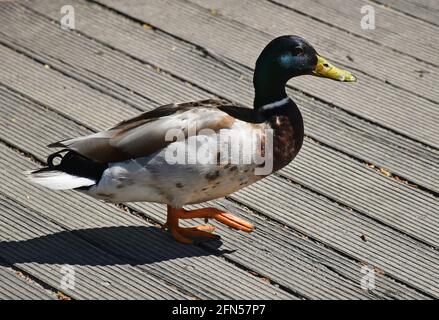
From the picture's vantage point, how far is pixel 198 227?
3.74m

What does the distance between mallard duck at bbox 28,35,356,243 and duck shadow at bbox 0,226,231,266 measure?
81mm

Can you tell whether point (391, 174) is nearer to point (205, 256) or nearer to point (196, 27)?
point (205, 256)

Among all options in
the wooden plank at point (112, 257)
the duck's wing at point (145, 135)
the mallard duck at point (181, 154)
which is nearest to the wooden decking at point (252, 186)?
the wooden plank at point (112, 257)

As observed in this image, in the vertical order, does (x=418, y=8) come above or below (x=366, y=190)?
above

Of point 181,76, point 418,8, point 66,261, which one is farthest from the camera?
point 418,8

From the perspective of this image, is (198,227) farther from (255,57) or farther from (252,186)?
(255,57)

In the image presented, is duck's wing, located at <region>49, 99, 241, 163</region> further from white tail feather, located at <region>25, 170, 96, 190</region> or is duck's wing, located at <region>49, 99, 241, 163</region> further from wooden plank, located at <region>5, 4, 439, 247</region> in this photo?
wooden plank, located at <region>5, 4, 439, 247</region>

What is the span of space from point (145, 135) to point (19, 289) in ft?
2.48

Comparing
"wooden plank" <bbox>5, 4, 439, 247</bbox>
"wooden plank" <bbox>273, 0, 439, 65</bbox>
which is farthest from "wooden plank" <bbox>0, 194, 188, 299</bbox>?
"wooden plank" <bbox>273, 0, 439, 65</bbox>

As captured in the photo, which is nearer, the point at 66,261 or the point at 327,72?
the point at 66,261

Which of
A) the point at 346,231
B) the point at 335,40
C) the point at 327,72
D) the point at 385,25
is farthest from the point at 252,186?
the point at 385,25

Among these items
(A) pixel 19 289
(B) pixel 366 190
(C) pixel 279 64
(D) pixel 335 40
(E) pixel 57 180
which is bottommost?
(A) pixel 19 289

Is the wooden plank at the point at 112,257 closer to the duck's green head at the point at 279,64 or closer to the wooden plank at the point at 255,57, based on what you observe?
the duck's green head at the point at 279,64

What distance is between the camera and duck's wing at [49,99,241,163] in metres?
3.42
